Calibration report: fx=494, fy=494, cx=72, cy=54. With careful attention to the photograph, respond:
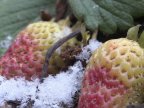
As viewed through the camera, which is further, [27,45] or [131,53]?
[27,45]

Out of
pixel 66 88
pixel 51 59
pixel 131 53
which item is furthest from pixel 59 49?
pixel 131 53

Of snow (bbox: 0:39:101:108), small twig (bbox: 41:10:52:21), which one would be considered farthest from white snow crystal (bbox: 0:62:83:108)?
small twig (bbox: 41:10:52:21)

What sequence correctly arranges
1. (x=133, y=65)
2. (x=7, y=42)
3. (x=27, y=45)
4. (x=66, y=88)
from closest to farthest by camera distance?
(x=133, y=65) < (x=66, y=88) < (x=27, y=45) < (x=7, y=42)

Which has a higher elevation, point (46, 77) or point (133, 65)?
point (46, 77)

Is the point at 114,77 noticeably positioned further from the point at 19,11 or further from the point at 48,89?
the point at 19,11

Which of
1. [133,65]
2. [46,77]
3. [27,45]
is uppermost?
[27,45]

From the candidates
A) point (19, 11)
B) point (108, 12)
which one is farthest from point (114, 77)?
point (19, 11)

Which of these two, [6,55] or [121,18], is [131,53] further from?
[6,55]
